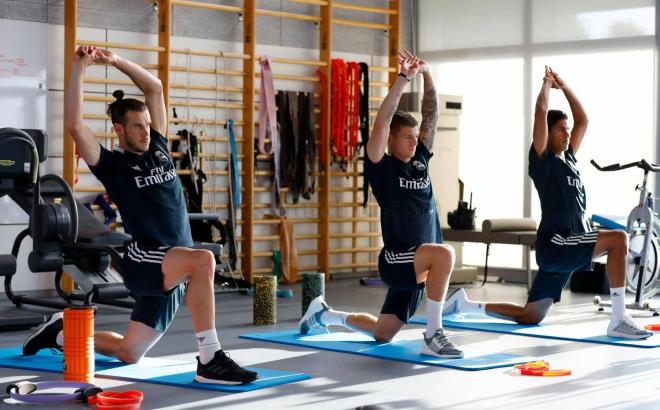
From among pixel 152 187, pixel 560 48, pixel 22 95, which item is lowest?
pixel 152 187

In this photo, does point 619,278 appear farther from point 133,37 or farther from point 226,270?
point 133,37

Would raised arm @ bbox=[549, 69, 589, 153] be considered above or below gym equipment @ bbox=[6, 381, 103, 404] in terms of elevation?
above

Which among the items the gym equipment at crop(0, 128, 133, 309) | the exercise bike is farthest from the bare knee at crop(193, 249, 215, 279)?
the exercise bike

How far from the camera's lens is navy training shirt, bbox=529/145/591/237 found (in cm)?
638

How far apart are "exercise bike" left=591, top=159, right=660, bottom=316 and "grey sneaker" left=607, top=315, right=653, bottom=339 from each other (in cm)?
113

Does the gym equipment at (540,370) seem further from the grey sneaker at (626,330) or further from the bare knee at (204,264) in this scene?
the bare knee at (204,264)

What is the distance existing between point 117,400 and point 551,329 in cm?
321

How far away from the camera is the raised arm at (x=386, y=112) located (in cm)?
524

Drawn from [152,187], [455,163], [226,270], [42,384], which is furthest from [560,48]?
[42,384]

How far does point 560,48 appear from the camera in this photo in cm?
967

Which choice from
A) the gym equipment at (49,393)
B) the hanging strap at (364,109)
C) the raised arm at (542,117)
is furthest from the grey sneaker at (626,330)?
the hanging strap at (364,109)

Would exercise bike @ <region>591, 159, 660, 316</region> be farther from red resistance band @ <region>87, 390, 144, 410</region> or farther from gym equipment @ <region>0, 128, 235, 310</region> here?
red resistance band @ <region>87, 390, 144, 410</region>

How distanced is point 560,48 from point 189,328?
4.81 m

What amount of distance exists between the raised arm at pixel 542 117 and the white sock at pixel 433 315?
4.87 feet
